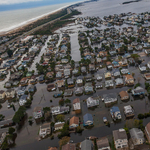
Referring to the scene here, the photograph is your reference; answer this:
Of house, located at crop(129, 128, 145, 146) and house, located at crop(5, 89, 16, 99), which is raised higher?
house, located at crop(5, 89, 16, 99)

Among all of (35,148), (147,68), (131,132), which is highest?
(147,68)

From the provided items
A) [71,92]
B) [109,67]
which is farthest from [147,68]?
[71,92]

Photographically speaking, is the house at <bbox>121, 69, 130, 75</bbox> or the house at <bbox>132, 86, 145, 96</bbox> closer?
the house at <bbox>132, 86, 145, 96</bbox>

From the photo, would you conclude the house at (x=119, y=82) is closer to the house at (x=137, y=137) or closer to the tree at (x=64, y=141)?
the house at (x=137, y=137)

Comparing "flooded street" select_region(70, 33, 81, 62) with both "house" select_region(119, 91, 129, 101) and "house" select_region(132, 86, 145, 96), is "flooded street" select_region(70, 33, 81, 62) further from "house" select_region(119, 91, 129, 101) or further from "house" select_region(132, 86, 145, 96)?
"house" select_region(132, 86, 145, 96)

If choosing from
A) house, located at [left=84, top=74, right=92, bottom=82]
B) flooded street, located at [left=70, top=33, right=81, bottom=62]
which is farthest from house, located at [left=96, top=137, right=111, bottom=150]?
flooded street, located at [left=70, top=33, right=81, bottom=62]

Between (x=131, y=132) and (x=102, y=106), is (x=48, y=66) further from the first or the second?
(x=131, y=132)

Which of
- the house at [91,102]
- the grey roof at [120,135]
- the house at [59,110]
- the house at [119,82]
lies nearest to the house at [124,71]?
the house at [119,82]

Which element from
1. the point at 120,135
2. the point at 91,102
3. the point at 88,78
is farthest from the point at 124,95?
the point at 88,78

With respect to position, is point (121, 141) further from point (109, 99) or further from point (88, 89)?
point (88, 89)

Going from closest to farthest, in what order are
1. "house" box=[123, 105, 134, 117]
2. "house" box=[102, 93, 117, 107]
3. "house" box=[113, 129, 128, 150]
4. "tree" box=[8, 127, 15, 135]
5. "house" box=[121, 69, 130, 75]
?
1. "house" box=[113, 129, 128, 150]
2. "tree" box=[8, 127, 15, 135]
3. "house" box=[123, 105, 134, 117]
4. "house" box=[102, 93, 117, 107]
5. "house" box=[121, 69, 130, 75]

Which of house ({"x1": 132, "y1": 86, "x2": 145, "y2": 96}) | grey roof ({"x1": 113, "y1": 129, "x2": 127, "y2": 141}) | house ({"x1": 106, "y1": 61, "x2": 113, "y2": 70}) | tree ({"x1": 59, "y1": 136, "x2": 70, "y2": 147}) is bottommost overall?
tree ({"x1": 59, "y1": 136, "x2": 70, "y2": 147})
